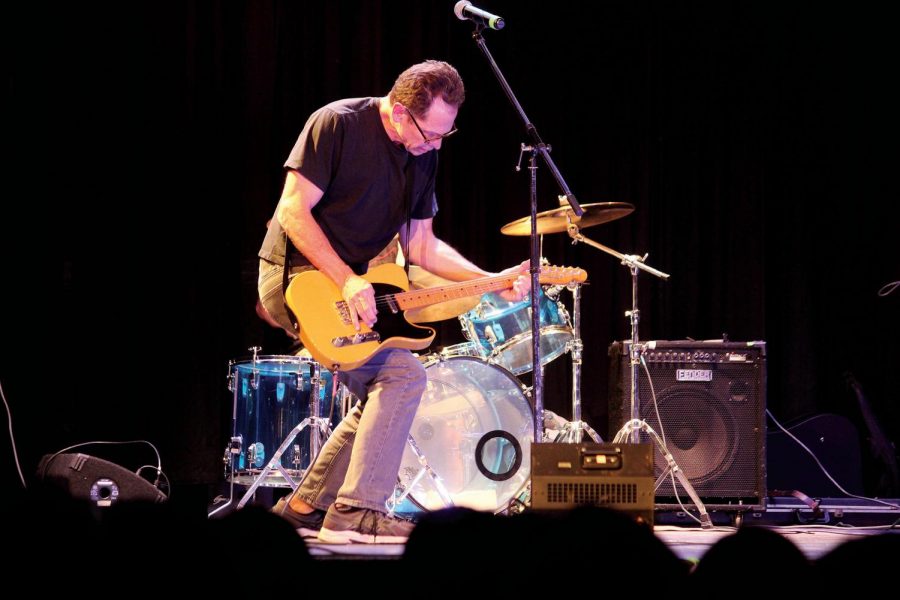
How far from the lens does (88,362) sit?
5.77m

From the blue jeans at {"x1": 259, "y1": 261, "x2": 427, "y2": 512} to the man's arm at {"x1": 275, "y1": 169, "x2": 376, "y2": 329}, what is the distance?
0.23 m

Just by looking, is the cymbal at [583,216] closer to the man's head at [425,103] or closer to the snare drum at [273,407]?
the man's head at [425,103]

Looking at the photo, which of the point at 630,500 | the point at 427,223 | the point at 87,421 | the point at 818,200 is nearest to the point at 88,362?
the point at 87,421

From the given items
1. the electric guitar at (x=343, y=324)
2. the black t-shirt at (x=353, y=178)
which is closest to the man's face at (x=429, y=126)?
the black t-shirt at (x=353, y=178)

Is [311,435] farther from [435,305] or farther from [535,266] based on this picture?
[535,266]

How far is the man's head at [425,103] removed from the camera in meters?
3.83

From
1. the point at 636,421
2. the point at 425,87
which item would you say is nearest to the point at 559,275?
the point at 636,421

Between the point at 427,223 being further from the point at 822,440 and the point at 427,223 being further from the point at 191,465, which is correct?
the point at 822,440

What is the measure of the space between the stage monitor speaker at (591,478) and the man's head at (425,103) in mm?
1477

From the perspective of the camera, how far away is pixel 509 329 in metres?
5.46

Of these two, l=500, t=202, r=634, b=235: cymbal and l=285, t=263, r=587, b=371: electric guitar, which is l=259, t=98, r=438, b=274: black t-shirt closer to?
l=285, t=263, r=587, b=371: electric guitar

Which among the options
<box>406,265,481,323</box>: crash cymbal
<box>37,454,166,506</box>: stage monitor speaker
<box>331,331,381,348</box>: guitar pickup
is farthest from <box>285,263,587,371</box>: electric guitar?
<box>37,454,166,506</box>: stage monitor speaker

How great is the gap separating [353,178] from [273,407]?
193 centimetres

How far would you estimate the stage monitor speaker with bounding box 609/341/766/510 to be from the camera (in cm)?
537
